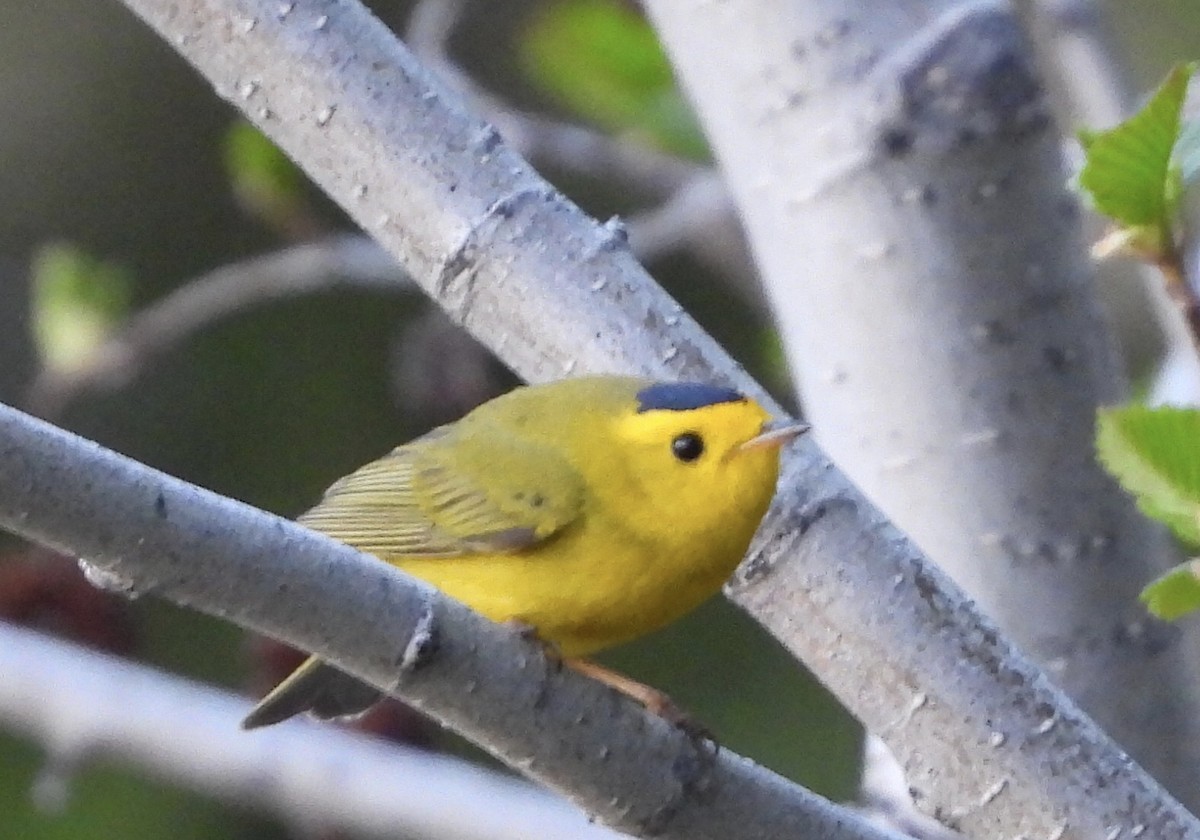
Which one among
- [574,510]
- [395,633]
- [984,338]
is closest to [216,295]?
[574,510]

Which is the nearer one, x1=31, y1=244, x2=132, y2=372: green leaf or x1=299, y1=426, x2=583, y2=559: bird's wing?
x1=299, y1=426, x2=583, y2=559: bird's wing

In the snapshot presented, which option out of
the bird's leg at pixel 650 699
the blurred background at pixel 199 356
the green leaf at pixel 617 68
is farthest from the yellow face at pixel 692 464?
the blurred background at pixel 199 356

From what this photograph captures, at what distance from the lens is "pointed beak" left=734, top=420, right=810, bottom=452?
1124 mm

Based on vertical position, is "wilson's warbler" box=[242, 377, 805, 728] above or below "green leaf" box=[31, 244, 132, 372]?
below

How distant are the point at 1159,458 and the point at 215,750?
101 cm

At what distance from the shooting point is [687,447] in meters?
1.25

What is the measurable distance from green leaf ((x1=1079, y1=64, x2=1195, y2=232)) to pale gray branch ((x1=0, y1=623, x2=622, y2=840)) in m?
0.84

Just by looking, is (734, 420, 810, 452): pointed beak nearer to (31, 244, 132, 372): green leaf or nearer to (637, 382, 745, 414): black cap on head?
(637, 382, 745, 414): black cap on head

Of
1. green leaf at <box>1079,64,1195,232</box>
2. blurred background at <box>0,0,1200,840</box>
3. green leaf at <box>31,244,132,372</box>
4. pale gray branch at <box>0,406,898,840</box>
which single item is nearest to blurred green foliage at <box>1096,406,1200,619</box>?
green leaf at <box>1079,64,1195,232</box>

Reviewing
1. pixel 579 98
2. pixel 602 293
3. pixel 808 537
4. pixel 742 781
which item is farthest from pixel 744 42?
pixel 579 98

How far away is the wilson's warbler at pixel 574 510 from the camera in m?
1.15

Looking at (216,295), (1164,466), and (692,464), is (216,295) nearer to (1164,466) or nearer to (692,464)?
(692,464)

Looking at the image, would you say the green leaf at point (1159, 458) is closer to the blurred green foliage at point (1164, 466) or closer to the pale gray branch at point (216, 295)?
the blurred green foliage at point (1164, 466)

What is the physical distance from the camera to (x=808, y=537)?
1085 millimetres
